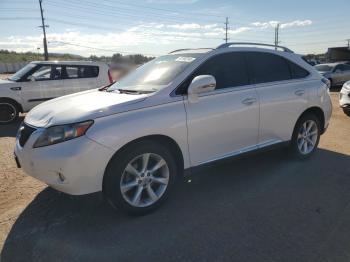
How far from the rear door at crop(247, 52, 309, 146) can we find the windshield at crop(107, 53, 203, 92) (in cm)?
100

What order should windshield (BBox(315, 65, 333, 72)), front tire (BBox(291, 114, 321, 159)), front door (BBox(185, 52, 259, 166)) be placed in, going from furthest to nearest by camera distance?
1. windshield (BBox(315, 65, 333, 72))
2. front tire (BBox(291, 114, 321, 159))
3. front door (BBox(185, 52, 259, 166))

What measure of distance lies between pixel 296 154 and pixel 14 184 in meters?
4.11

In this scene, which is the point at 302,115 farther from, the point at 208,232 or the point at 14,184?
the point at 14,184

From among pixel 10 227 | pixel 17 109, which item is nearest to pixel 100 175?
pixel 10 227

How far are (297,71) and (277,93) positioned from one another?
0.73m

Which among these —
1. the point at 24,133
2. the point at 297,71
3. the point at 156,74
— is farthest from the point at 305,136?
the point at 24,133

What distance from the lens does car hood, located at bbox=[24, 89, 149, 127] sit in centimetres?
324

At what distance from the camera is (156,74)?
4.18 m

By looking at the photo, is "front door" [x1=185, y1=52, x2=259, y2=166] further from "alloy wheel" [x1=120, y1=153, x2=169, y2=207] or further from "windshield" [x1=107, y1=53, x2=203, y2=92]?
"alloy wheel" [x1=120, y1=153, x2=169, y2=207]

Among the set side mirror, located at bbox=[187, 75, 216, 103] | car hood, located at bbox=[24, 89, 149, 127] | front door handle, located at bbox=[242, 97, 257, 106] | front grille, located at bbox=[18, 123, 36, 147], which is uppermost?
side mirror, located at bbox=[187, 75, 216, 103]

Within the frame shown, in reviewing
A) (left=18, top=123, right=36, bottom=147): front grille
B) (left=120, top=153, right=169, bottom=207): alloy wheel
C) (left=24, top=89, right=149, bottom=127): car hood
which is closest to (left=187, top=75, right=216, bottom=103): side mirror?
(left=24, top=89, right=149, bottom=127): car hood

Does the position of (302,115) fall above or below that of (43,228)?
above

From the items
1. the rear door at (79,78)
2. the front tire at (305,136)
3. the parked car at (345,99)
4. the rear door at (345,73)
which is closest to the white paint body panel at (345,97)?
the parked car at (345,99)

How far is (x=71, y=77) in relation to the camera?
962 centimetres
